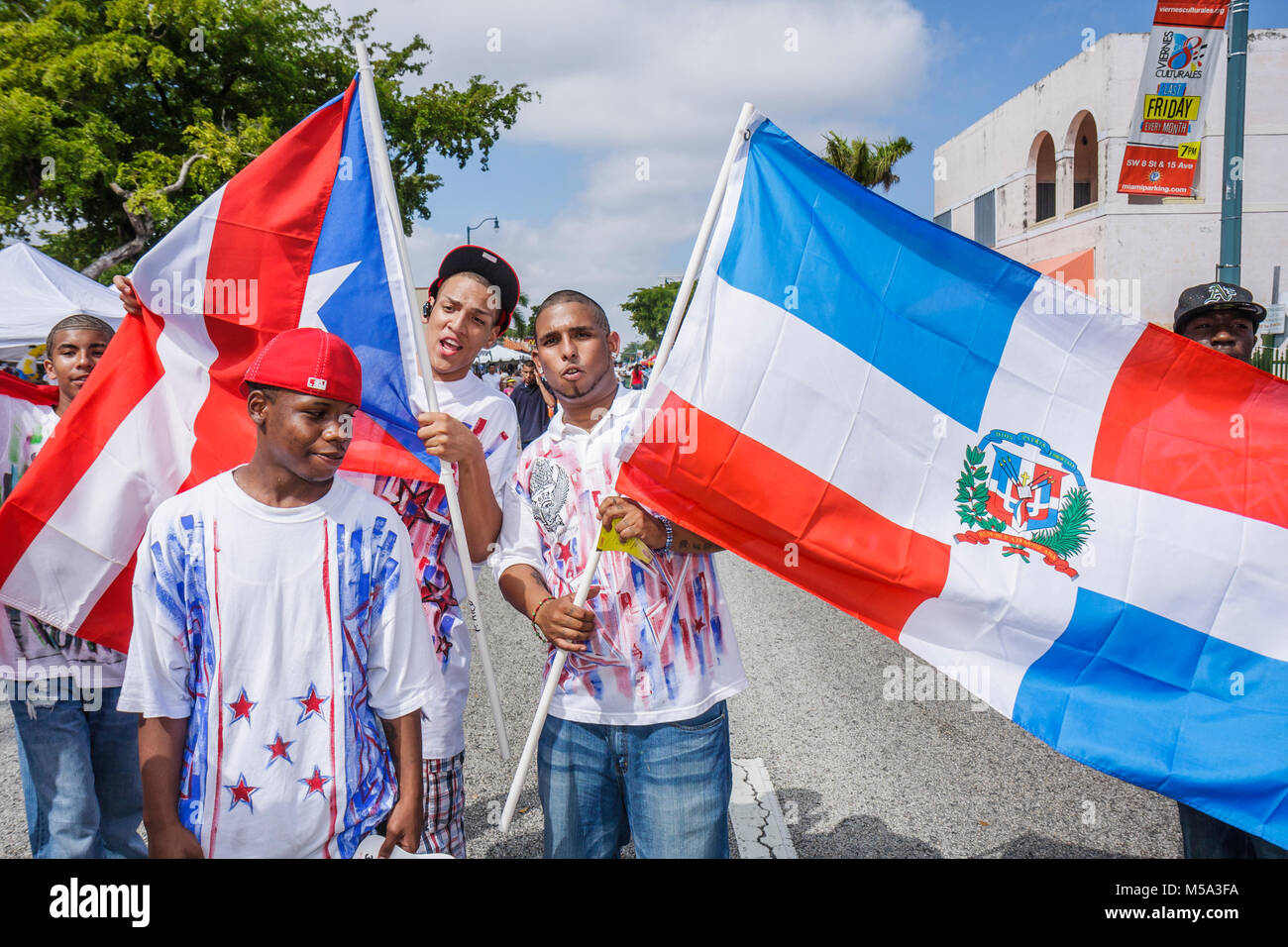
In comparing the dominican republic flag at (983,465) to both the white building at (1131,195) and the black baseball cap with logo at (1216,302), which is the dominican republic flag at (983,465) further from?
the white building at (1131,195)

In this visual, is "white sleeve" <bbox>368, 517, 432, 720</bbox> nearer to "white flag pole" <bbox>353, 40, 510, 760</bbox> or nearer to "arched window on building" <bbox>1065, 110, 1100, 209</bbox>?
"white flag pole" <bbox>353, 40, 510, 760</bbox>

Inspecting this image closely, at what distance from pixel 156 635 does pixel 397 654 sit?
54 centimetres

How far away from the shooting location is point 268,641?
201cm

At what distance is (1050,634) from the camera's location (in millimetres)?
2773

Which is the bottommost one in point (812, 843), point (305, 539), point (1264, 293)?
point (812, 843)

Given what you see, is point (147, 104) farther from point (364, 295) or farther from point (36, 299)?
point (364, 295)

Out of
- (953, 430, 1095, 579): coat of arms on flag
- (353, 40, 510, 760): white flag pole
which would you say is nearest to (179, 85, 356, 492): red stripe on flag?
(353, 40, 510, 760): white flag pole

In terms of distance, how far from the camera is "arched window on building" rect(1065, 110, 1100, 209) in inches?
884

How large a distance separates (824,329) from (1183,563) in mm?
1348

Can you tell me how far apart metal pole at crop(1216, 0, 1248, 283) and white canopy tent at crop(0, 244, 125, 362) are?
29.9 feet

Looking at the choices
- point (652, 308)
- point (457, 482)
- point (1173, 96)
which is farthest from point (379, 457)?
point (652, 308)

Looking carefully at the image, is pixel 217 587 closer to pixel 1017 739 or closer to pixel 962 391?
pixel 962 391

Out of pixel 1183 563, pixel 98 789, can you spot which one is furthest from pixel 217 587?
pixel 1183 563

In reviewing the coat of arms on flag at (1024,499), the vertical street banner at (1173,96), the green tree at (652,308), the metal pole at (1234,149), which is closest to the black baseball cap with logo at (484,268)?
the coat of arms on flag at (1024,499)
